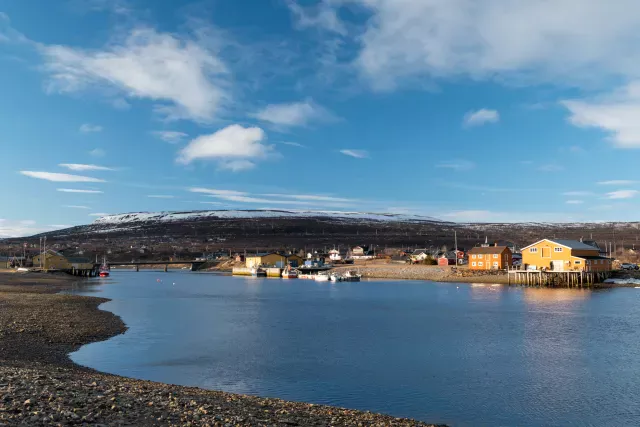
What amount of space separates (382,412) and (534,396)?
590cm

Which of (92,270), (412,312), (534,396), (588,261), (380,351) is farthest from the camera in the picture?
(92,270)

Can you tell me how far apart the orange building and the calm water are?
168 feet

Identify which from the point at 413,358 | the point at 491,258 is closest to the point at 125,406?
the point at 413,358

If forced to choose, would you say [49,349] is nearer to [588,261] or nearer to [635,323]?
[635,323]

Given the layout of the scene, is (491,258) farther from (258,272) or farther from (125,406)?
(125,406)

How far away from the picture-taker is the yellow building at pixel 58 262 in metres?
112

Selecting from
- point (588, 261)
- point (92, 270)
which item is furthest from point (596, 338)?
point (92, 270)

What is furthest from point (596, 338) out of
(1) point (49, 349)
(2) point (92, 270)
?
(2) point (92, 270)

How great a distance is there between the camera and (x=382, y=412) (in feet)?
52.9

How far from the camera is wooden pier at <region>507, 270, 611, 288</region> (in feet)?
251

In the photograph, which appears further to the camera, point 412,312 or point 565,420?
point 412,312

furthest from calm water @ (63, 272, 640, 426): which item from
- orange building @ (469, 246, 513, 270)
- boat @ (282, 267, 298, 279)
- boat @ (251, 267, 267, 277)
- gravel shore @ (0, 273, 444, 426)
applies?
boat @ (251, 267, 267, 277)

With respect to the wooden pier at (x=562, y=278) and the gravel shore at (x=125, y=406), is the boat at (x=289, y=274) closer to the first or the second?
the wooden pier at (x=562, y=278)

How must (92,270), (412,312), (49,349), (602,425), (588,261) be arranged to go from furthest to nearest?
(92,270) < (588,261) < (412,312) < (49,349) < (602,425)
